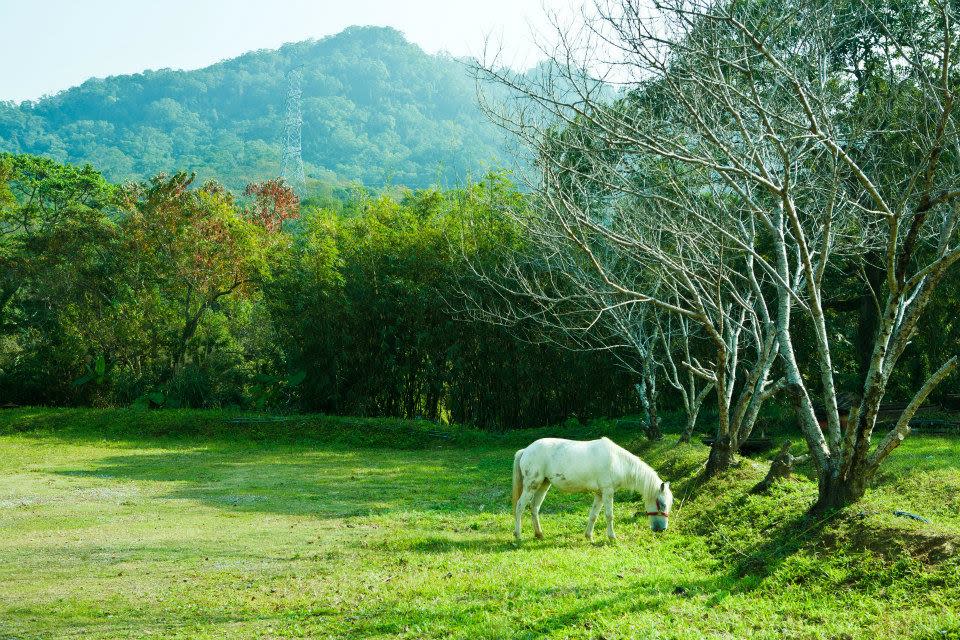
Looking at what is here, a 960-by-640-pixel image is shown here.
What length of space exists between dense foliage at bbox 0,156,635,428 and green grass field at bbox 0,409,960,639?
5863 mm

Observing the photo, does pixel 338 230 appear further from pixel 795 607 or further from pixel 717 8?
pixel 795 607

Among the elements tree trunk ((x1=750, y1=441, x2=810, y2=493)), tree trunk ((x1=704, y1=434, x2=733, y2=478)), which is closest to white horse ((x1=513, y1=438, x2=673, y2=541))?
tree trunk ((x1=750, y1=441, x2=810, y2=493))

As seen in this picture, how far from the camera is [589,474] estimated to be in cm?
691

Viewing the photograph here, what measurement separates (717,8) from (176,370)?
15.9 metres

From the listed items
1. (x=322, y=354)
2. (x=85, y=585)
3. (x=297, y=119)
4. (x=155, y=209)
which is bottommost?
(x=85, y=585)

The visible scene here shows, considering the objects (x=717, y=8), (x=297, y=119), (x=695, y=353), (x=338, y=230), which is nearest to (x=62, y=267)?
(x=338, y=230)

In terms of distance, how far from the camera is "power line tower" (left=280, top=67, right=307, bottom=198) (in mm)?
44728

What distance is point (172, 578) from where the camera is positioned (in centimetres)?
576

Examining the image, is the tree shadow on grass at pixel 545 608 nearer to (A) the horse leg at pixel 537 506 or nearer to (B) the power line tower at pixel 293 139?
(A) the horse leg at pixel 537 506

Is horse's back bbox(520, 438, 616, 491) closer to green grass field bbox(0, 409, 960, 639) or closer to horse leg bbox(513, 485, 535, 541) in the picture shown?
horse leg bbox(513, 485, 535, 541)

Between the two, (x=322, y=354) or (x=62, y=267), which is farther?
(x=62, y=267)

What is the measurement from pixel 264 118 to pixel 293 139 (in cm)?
931

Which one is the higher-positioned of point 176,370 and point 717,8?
point 717,8

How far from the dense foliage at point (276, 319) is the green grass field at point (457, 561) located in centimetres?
586
